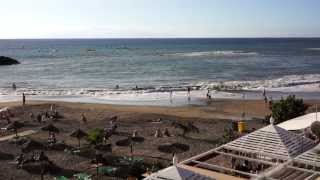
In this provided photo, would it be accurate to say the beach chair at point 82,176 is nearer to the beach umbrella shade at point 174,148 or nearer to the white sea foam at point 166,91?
the beach umbrella shade at point 174,148

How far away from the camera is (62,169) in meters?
16.2

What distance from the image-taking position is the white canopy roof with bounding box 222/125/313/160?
430 inches

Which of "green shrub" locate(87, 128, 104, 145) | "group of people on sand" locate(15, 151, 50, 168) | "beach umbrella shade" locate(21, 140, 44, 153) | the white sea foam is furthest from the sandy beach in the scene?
the white sea foam

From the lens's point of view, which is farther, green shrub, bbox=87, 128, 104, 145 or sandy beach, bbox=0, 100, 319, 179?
sandy beach, bbox=0, 100, 319, 179

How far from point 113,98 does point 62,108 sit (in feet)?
22.9

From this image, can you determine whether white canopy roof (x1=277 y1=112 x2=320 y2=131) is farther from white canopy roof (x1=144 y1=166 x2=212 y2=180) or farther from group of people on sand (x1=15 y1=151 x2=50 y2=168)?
group of people on sand (x1=15 y1=151 x2=50 y2=168)

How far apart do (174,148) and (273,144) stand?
6.93 meters

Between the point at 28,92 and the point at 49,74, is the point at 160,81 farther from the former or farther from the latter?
the point at 49,74

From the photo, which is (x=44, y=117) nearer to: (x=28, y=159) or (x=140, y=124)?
(x=140, y=124)

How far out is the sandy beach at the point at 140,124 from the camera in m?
17.4

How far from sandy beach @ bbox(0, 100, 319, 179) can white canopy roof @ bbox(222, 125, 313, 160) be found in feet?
18.5

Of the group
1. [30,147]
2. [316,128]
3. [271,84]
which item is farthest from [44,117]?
[271,84]

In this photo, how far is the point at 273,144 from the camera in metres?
11.2

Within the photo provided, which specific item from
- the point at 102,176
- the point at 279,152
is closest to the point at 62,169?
the point at 102,176
